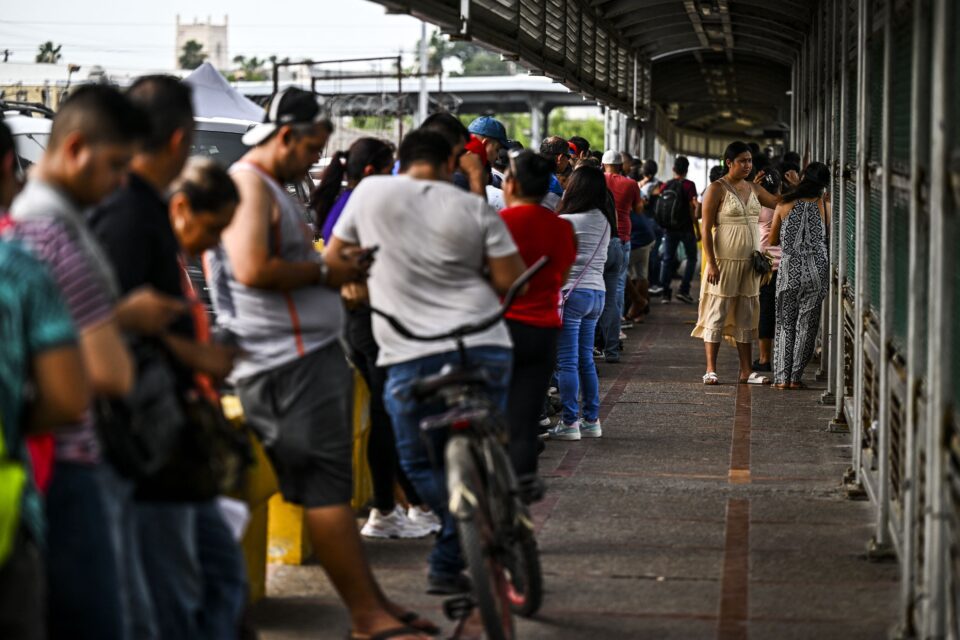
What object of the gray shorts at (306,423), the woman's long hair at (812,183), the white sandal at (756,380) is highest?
the woman's long hair at (812,183)

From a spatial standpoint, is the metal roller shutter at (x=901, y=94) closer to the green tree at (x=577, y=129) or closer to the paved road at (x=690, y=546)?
the paved road at (x=690, y=546)

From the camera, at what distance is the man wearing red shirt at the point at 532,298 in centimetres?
675

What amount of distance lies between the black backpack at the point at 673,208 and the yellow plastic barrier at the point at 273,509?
1177 cm

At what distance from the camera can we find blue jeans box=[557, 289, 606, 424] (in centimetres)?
988

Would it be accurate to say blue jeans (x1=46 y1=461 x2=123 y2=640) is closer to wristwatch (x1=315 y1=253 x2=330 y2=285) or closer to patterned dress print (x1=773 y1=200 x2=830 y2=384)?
wristwatch (x1=315 y1=253 x2=330 y2=285)

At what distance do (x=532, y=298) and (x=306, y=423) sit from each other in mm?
1748

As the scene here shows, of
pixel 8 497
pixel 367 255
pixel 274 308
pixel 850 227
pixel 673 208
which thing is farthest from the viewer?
pixel 673 208

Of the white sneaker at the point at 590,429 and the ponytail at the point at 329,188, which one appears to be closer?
the ponytail at the point at 329,188

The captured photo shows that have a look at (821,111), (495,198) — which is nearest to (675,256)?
(821,111)

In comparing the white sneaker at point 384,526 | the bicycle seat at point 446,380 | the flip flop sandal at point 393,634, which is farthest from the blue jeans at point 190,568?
the white sneaker at point 384,526

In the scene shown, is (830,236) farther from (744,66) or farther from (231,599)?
(744,66)

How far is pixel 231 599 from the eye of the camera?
176 inches

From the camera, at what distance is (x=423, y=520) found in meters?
7.42

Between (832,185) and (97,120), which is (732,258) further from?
(97,120)
